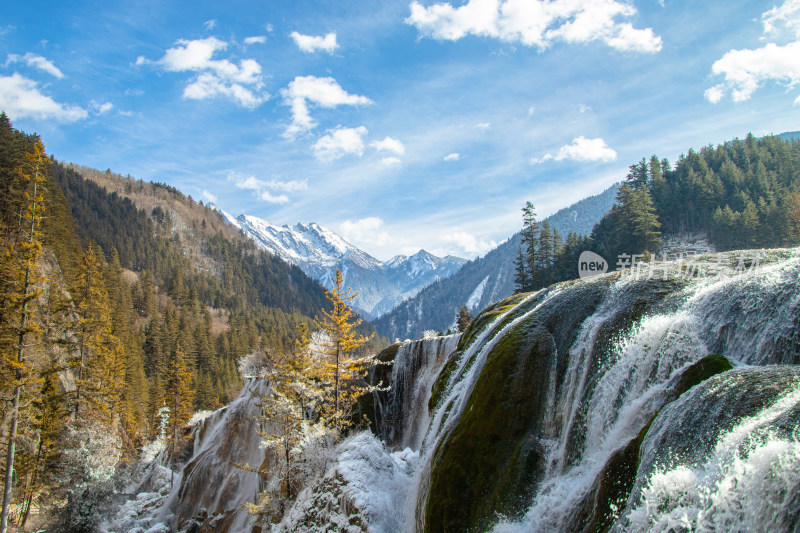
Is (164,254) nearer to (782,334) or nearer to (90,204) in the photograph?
(90,204)

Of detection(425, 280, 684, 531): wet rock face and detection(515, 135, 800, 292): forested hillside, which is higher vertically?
detection(515, 135, 800, 292): forested hillside

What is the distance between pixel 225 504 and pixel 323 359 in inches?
480

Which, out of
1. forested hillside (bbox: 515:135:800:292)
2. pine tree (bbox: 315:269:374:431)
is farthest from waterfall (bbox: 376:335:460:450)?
forested hillside (bbox: 515:135:800:292)

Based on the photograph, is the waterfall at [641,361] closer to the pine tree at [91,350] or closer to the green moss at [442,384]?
the green moss at [442,384]

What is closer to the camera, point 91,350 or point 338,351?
point 338,351

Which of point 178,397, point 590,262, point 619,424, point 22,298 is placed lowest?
point 178,397

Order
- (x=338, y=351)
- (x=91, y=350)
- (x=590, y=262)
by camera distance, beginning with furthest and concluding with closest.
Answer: (x=590, y=262), (x=91, y=350), (x=338, y=351)

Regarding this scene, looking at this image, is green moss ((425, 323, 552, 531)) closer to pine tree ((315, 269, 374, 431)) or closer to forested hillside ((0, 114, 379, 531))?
pine tree ((315, 269, 374, 431))

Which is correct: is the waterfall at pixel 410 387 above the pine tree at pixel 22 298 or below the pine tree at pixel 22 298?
below

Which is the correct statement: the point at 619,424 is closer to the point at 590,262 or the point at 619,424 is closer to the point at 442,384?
the point at 442,384

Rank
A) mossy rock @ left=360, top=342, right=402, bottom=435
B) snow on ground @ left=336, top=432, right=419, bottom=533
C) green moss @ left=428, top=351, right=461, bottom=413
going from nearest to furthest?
snow on ground @ left=336, top=432, right=419, bottom=533
green moss @ left=428, top=351, right=461, bottom=413
mossy rock @ left=360, top=342, right=402, bottom=435

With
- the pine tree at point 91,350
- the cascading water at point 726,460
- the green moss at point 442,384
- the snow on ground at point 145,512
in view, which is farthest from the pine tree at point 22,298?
the cascading water at point 726,460

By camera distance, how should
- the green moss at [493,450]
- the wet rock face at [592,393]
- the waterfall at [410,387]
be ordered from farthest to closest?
the waterfall at [410,387] → the green moss at [493,450] → the wet rock face at [592,393]

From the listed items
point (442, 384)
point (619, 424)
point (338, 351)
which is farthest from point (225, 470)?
point (619, 424)
